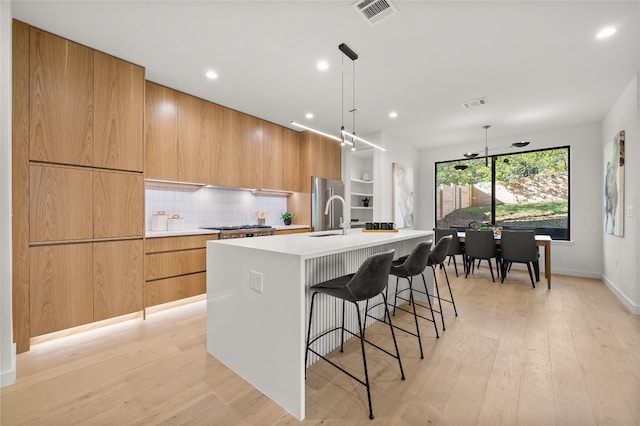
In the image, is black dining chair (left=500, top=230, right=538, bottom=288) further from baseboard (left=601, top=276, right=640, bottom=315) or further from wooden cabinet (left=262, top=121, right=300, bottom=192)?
wooden cabinet (left=262, top=121, right=300, bottom=192)

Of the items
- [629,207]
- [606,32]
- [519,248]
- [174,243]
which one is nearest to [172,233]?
[174,243]

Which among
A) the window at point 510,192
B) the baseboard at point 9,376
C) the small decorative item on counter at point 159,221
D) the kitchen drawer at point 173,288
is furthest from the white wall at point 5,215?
the window at point 510,192

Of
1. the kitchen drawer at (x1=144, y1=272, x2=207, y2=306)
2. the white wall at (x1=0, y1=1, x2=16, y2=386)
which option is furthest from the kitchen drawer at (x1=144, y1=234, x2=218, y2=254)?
the white wall at (x1=0, y1=1, x2=16, y2=386)

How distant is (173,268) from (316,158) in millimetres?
3144

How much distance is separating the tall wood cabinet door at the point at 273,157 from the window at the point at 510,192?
12.1ft

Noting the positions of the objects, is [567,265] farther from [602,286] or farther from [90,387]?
[90,387]

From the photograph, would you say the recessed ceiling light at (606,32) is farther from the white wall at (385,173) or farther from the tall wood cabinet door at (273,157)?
the tall wood cabinet door at (273,157)

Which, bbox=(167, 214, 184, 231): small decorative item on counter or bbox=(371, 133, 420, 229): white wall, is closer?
bbox=(167, 214, 184, 231): small decorative item on counter

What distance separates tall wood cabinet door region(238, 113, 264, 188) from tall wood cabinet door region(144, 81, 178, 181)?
35.6 inches

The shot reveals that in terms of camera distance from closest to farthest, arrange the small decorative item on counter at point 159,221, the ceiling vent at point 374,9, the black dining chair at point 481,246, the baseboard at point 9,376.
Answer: the baseboard at point 9,376
the ceiling vent at point 374,9
the small decorative item on counter at point 159,221
the black dining chair at point 481,246

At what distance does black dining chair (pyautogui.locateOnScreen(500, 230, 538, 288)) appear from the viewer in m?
4.34

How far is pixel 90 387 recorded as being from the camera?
1.84 m

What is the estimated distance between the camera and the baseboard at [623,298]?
3.15 metres

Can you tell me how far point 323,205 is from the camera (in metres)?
5.37
